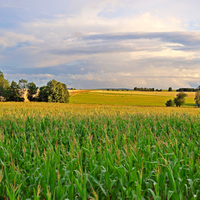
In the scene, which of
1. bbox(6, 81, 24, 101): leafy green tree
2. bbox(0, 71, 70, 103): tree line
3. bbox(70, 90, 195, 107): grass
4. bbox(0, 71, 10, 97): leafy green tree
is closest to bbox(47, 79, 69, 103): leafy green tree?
bbox(0, 71, 70, 103): tree line

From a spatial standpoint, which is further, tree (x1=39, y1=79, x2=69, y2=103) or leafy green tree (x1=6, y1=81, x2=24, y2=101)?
leafy green tree (x1=6, y1=81, x2=24, y2=101)

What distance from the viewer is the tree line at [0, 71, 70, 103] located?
64.2m

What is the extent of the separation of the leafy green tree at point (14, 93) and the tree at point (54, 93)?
12.3 meters

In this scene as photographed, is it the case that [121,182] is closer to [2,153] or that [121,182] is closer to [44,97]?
[2,153]

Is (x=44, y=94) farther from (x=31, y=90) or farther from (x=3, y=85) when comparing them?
(x=3, y=85)

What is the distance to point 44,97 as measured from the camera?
2638 inches

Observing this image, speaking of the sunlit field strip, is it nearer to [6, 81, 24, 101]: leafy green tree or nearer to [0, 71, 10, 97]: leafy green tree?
[6, 81, 24, 101]: leafy green tree

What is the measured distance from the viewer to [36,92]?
7450 centimetres

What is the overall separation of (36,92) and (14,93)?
28.6 ft

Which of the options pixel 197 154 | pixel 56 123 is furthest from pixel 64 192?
pixel 56 123

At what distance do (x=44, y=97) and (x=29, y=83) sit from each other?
1412 centimetres

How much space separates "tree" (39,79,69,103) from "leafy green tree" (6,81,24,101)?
40.2 ft

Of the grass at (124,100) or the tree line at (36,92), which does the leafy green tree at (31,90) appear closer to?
the tree line at (36,92)

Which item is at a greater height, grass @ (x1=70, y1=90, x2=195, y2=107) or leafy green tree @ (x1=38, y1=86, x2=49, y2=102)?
leafy green tree @ (x1=38, y1=86, x2=49, y2=102)
